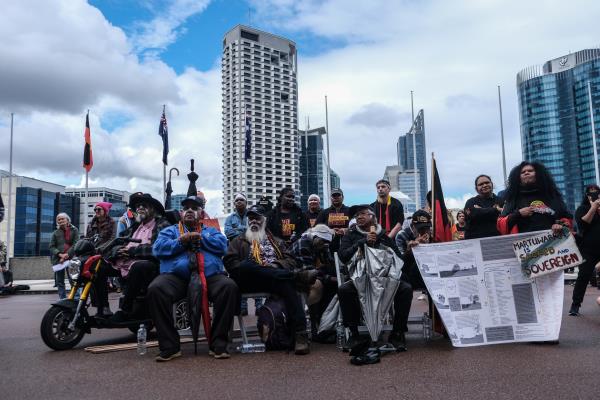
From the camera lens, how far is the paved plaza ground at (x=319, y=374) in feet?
12.4

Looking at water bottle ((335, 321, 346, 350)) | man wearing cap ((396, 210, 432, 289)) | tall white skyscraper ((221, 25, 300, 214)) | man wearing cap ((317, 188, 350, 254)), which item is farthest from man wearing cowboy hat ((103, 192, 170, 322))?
tall white skyscraper ((221, 25, 300, 214))

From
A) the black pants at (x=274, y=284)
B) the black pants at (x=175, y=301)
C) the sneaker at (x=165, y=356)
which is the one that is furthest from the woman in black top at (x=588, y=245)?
the sneaker at (x=165, y=356)

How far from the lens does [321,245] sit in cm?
626

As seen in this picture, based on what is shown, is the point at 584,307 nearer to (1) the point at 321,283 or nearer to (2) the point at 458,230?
(2) the point at 458,230

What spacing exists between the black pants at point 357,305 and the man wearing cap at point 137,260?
2.30m

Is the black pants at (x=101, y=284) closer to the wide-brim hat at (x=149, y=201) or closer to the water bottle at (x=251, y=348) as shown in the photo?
the wide-brim hat at (x=149, y=201)

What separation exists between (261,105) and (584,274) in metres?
67.9

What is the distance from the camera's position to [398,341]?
213 inches

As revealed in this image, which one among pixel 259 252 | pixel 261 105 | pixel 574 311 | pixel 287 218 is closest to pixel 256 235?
pixel 259 252

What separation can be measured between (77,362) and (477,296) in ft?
13.9

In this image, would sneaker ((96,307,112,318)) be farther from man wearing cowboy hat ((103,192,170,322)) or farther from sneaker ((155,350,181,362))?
sneaker ((155,350,181,362))

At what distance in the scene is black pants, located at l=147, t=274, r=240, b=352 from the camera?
5199mm

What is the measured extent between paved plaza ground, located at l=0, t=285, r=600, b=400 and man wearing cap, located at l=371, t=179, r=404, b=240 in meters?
2.66

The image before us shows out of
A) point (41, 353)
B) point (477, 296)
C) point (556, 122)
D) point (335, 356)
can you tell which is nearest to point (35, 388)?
point (41, 353)
